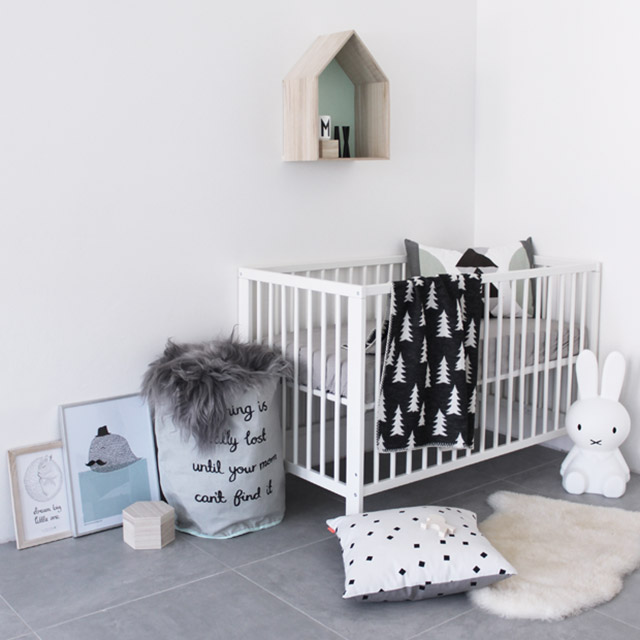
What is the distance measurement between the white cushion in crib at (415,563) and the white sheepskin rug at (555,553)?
A: 7 cm

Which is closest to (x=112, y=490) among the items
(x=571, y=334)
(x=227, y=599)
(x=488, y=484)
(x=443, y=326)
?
(x=227, y=599)

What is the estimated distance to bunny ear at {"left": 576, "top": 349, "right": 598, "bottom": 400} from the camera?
2.67 metres

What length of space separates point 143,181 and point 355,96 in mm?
873

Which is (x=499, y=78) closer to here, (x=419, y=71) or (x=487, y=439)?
(x=419, y=71)

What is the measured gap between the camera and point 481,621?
6.19 ft

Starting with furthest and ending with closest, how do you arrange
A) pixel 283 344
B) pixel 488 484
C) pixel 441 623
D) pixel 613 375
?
1. pixel 488 484
2. pixel 613 375
3. pixel 283 344
4. pixel 441 623

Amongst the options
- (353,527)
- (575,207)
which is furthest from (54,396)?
(575,207)

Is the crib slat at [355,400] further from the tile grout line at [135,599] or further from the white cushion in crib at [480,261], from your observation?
the white cushion in crib at [480,261]

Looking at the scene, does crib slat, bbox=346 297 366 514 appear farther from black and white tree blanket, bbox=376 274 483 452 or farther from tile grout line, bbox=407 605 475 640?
tile grout line, bbox=407 605 475 640

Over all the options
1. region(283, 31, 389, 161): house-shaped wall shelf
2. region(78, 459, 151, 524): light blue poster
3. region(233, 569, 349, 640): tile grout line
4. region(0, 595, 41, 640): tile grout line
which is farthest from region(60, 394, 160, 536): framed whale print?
region(283, 31, 389, 161): house-shaped wall shelf

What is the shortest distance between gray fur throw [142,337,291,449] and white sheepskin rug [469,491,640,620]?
78 cm

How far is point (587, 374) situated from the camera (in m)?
2.68

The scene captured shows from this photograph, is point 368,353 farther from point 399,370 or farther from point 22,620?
point 22,620

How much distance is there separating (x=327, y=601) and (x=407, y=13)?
6.72 ft
